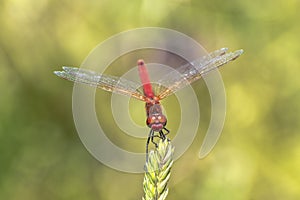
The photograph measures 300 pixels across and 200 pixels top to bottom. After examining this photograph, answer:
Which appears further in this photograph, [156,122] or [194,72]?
[194,72]

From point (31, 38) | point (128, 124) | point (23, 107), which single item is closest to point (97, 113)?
point (128, 124)

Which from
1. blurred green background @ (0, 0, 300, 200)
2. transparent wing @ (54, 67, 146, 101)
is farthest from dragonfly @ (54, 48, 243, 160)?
blurred green background @ (0, 0, 300, 200)

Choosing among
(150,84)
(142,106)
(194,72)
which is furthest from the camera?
(142,106)

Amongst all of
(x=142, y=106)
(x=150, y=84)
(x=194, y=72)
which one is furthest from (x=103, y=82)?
(x=142, y=106)

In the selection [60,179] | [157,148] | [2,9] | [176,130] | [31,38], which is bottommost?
[157,148]

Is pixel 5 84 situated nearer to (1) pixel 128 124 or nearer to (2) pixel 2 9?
(2) pixel 2 9

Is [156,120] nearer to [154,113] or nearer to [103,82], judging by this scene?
[154,113]
